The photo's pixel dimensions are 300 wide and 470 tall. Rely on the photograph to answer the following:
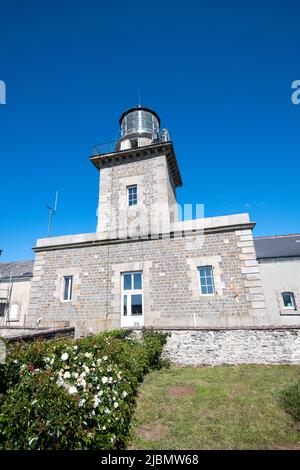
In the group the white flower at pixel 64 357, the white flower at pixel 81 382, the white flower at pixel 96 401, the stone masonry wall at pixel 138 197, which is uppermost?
the stone masonry wall at pixel 138 197

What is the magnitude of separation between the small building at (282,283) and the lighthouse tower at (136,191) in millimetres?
9648

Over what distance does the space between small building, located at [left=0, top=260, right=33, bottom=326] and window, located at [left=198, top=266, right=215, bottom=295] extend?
14.7 meters

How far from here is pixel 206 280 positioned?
33.9 ft

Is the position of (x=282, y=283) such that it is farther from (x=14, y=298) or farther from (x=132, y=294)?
(x=14, y=298)

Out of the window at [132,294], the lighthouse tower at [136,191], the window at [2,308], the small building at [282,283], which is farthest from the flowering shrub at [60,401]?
the window at [2,308]

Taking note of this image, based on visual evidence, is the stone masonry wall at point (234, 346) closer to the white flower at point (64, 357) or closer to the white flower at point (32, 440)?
the white flower at point (64, 357)

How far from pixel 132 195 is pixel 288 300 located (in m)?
13.9

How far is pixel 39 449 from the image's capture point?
8.83 ft

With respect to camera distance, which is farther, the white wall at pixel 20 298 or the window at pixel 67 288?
the white wall at pixel 20 298

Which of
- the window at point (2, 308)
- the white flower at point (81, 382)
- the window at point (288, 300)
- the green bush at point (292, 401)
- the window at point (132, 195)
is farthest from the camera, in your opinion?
the window at point (2, 308)

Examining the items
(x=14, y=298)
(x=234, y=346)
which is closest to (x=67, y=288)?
(x=234, y=346)

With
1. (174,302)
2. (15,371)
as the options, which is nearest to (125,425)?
(15,371)

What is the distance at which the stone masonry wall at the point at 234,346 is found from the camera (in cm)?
782

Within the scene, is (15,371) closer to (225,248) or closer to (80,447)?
(80,447)
